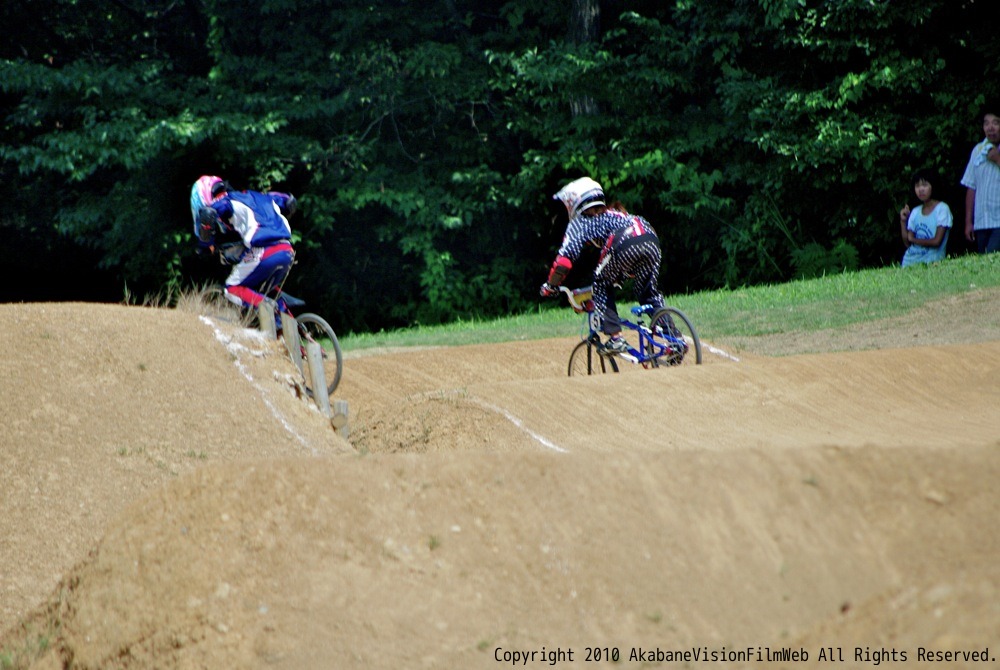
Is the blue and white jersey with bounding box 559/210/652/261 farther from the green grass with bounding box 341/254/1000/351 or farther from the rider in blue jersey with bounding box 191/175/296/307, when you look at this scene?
the green grass with bounding box 341/254/1000/351

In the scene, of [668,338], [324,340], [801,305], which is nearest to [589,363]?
[668,338]

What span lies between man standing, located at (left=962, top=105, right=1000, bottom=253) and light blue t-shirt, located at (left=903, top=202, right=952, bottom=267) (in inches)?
14.0

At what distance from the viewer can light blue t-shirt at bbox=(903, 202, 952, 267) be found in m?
16.7

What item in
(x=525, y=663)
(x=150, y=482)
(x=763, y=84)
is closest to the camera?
(x=525, y=663)

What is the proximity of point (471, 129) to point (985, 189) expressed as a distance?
10.1m

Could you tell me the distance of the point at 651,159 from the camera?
2111 cm

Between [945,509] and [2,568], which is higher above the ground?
[945,509]

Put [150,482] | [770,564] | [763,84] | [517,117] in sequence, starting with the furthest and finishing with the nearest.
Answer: [517,117], [763,84], [150,482], [770,564]

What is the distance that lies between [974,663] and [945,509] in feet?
4.96

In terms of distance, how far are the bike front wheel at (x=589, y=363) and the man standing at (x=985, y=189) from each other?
7096 millimetres

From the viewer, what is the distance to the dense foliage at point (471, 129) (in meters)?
19.9

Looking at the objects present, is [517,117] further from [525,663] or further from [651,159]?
[525,663]

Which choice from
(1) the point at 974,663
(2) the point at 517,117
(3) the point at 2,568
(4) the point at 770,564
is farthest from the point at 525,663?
(2) the point at 517,117

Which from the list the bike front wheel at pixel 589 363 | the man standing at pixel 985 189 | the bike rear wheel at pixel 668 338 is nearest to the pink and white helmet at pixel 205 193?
the bike front wheel at pixel 589 363
